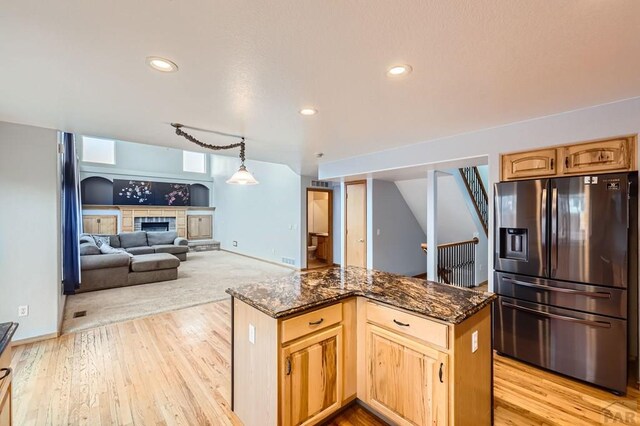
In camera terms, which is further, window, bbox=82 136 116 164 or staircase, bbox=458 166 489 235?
window, bbox=82 136 116 164

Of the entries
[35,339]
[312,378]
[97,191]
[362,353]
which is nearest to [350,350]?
[362,353]

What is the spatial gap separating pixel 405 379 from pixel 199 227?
1086cm

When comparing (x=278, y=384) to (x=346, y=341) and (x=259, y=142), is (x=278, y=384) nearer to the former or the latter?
(x=346, y=341)

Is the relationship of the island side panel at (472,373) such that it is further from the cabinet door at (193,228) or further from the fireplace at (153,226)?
the fireplace at (153,226)

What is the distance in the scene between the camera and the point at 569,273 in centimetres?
247

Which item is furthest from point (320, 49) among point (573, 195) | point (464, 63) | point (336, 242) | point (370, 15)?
point (336, 242)

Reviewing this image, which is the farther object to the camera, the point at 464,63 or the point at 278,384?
the point at 464,63

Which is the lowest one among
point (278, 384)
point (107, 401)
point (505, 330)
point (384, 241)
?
point (107, 401)

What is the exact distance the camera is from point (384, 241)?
5.60 metres

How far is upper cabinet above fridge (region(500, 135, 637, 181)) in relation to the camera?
7.70 feet

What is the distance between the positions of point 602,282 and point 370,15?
2.77 meters

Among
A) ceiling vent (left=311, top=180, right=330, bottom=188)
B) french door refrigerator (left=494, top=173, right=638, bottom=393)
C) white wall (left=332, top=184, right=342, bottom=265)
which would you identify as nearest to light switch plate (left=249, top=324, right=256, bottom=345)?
french door refrigerator (left=494, top=173, right=638, bottom=393)

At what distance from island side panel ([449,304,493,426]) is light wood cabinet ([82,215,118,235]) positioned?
37.4 ft

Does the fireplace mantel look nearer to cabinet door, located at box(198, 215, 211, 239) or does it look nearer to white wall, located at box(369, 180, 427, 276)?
cabinet door, located at box(198, 215, 211, 239)
